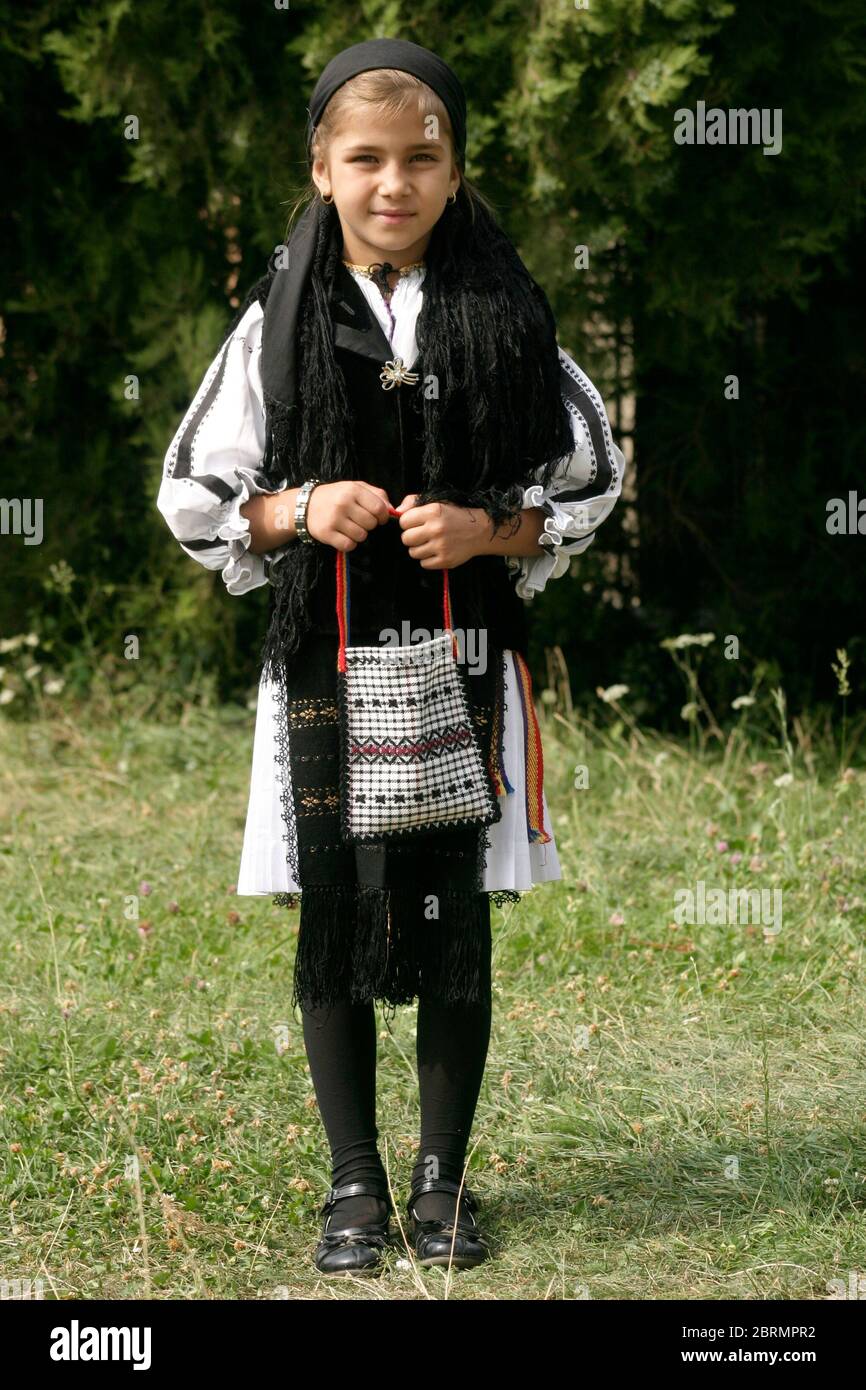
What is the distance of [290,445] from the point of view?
255 cm

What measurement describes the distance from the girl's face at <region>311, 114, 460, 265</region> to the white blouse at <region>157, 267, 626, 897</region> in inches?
4.1

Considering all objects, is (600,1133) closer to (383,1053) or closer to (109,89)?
(383,1053)

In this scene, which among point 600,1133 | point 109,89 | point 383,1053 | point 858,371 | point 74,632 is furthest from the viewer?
point 74,632

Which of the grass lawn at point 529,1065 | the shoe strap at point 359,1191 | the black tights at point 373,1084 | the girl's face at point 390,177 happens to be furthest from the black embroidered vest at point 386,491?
the grass lawn at point 529,1065

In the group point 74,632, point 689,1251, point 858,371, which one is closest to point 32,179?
point 74,632

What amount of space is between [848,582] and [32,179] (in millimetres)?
3269

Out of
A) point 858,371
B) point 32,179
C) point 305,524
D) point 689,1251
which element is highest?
point 32,179

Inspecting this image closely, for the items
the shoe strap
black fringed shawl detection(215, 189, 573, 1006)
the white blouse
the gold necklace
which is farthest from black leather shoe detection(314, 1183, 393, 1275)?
the gold necklace

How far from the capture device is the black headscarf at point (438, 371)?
251cm

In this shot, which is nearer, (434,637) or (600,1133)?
(434,637)

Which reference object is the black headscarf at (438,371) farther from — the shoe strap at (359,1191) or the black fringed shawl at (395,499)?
the shoe strap at (359,1191)

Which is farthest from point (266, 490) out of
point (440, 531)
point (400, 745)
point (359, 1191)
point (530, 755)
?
point (359, 1191)

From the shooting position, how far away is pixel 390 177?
8.05 feet

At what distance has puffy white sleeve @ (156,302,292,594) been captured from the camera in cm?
254
